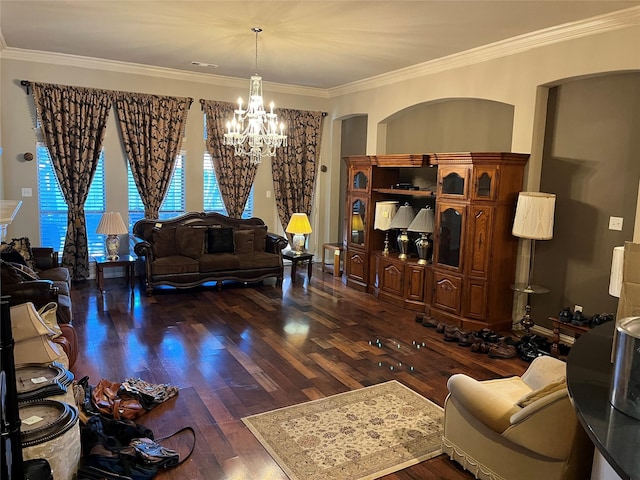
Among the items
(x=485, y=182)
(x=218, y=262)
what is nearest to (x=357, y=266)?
(x=218, y=262)

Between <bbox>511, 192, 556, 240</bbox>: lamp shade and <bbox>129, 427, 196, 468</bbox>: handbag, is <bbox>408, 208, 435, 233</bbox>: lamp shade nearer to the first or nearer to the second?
<bbox>511, 192, 556, 240</bbox>: lamp shade

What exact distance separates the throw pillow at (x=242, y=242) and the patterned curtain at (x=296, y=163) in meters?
1.28

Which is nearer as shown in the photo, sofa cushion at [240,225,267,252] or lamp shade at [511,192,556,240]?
lamp shade at [511,192,556,240]

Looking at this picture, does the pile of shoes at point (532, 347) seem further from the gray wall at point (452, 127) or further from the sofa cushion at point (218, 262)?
the sofa cushion at point (218, 262)

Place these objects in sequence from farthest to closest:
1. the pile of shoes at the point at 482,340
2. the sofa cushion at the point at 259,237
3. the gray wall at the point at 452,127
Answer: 1. the sofa cushion at the point at 259,237
2. the gray wall at the point at 452,127
3. the pile of shoes at the point at 482,340

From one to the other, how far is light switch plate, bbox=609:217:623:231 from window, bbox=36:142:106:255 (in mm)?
6473

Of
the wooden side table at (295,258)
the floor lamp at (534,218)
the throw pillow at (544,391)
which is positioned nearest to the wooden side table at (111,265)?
the wooden side table at (295,258)

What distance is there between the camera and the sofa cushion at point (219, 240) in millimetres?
7133

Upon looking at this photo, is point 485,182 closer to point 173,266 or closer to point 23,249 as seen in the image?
point 173,266

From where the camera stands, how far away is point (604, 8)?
413cm

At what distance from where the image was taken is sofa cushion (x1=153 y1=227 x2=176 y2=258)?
22.3ft

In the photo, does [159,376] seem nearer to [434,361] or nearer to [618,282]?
[434,361]

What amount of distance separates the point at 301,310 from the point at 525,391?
11.1 ft

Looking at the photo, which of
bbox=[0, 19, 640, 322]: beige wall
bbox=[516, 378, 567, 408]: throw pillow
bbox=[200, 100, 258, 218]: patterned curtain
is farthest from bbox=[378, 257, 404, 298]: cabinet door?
bbox=[516, 378, 567, 408]: throw pillow
